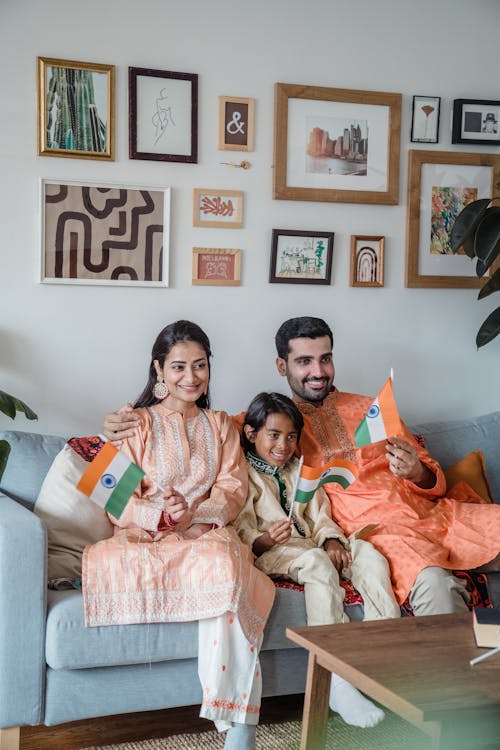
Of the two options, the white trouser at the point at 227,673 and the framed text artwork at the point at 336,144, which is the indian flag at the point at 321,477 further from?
the framed text artwork at the point at 336,144

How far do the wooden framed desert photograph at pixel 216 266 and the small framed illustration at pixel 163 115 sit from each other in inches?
13.6

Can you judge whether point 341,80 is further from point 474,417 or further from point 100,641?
point 100,641

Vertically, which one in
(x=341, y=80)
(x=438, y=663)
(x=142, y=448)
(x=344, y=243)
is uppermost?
(x=341, y=80)

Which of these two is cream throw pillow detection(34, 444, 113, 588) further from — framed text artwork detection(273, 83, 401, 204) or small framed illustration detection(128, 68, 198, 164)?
framed text artwork detection(273, 83, 401, 204)

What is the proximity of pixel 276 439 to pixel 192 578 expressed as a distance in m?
0.67

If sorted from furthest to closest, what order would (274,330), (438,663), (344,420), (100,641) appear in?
(274,330)
(344,420)
(100,641)
(438,663)

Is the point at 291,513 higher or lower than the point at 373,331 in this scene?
lower

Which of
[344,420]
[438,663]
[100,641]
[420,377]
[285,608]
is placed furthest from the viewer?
[420,377]

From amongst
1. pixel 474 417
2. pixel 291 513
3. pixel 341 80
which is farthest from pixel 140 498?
pixel 341 80

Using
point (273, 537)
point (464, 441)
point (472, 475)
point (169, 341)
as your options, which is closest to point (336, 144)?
point (169, 341)

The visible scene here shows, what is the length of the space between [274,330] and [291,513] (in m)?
0.92

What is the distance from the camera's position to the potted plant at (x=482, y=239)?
10.7 feet

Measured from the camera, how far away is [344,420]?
10.5ft

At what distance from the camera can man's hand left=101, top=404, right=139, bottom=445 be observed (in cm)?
284
